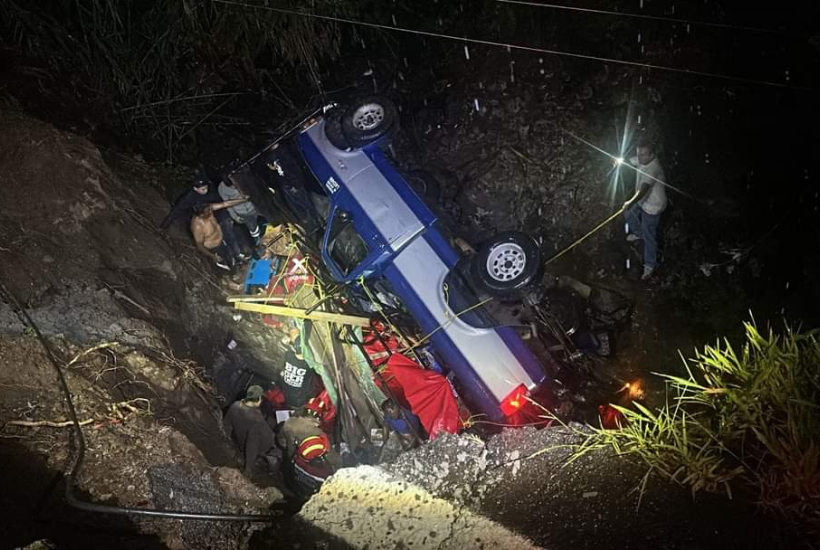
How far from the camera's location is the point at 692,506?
2.36 metres

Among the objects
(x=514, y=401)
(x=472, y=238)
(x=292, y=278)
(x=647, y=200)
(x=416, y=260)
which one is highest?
(x=292, y=278)

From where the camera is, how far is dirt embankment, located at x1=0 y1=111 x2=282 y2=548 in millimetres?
3068

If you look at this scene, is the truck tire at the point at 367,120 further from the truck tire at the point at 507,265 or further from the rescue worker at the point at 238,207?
the truck tire at the point at 507,265

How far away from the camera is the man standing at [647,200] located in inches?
230

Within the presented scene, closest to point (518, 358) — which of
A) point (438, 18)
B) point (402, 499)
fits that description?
point (402, 499)

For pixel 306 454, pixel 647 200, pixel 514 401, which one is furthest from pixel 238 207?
pixel 647 200

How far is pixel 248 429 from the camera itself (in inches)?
217

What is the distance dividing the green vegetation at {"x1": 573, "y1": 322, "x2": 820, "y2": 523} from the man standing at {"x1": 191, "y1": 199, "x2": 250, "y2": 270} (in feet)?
19.3

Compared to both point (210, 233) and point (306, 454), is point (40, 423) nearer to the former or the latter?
point (306, 454)

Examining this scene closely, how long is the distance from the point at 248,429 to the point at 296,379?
3.24ft

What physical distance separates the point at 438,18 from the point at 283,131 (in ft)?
11.0

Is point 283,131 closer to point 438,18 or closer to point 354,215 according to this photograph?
point 354,215

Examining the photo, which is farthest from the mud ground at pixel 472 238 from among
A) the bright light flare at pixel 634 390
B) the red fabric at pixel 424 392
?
the red fabric at pixel 424 392

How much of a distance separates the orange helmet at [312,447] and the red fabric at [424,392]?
1079mm
